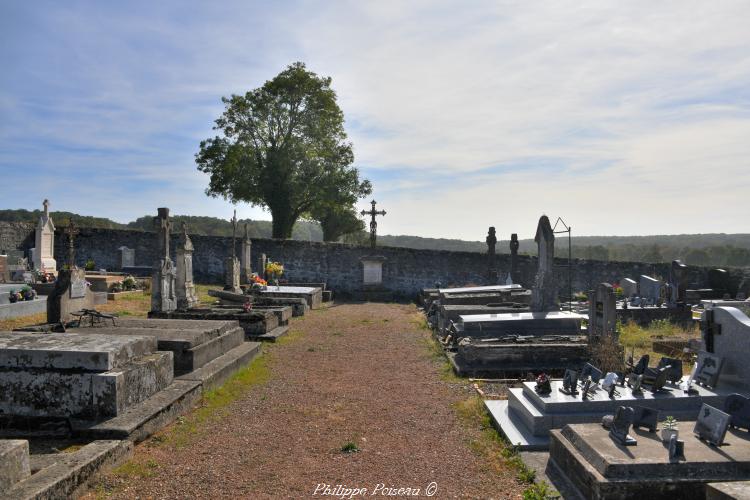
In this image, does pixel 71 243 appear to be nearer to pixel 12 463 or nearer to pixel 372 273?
pixel 12 463

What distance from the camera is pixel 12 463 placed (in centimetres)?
370

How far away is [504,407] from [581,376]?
0.98 metres

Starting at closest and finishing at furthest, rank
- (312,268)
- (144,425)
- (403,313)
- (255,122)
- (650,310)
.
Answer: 1. (144,425)
2. (650,310)
3. (403,313)
4. (312,268)
5. (255,122)

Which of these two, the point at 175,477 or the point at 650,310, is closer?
the point at 175,477

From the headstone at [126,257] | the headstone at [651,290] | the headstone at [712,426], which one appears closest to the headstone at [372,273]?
the headstone at [651,290]

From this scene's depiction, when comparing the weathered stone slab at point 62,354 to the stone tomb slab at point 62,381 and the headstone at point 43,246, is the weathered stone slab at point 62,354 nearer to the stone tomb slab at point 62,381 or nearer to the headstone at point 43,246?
the stone tomb slab at point 62,381

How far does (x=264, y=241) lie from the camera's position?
26078mm

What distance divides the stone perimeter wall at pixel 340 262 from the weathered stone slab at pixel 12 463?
2046 centimetres

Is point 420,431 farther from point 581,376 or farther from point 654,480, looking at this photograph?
point 654,480

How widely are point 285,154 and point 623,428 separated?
2758 centimetres

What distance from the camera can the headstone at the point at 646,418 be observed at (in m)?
4.57

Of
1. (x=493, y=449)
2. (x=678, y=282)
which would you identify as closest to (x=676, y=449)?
(x=493, y=449)

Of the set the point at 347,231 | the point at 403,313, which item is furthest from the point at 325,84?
the point at 403,313

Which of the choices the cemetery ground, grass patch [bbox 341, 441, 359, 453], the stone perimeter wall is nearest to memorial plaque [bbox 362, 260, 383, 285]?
the stone perimeter wall
